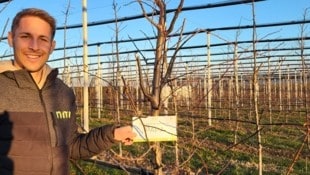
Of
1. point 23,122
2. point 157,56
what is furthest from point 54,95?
point 157,56

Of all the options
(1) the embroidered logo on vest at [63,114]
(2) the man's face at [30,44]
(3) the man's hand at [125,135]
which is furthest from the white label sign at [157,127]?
(2) the man's face at [30,44]

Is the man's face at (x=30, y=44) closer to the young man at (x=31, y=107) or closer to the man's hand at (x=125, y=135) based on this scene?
the young man at (x=31, y=107)

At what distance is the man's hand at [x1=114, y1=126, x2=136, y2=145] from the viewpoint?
2.18 meters

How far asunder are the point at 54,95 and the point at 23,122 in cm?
22

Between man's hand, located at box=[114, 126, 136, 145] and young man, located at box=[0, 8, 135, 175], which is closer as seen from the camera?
young man, located at box=[0, 8, 135, 175]

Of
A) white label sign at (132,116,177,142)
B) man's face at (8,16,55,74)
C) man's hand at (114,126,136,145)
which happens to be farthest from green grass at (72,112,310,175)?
man's face at (8,16,55,74)

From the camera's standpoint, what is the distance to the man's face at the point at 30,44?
81.9 inches

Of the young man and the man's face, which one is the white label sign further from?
the man's face

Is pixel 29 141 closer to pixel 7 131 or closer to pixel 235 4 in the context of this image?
pixel 7 131

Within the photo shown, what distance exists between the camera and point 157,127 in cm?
212

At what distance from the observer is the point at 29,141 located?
2066 millimetres

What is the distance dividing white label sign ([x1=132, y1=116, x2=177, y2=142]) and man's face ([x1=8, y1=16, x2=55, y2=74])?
1.78 ft

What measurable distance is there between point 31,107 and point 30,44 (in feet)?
0.98

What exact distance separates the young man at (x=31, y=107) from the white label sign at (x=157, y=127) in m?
0.07
